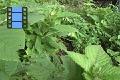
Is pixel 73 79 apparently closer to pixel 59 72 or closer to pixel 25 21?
pixel 59 72

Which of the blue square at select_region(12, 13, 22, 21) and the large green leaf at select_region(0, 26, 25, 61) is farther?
the blue square at select_region(12, 13, 22, 21)

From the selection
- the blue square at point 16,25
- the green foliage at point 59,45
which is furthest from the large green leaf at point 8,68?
the blue square at point 16,25

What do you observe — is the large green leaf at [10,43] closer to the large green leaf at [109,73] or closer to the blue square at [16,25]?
the blue square at [16,25]

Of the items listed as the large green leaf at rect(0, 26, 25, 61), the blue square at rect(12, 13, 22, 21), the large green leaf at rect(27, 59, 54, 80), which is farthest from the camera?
the blue square at rect(12, 13, 22, 21)

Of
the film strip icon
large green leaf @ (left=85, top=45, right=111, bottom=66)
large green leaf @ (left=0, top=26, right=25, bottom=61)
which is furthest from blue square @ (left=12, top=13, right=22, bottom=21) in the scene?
large green leaf @ (left=85, top=45, right=111, bottom=66)

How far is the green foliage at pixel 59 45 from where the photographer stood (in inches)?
38.8

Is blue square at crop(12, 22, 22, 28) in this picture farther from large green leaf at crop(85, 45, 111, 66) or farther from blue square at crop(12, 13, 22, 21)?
large green leaf at crop(85, 45, 111, 66)

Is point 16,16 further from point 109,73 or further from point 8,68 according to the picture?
point 109,73

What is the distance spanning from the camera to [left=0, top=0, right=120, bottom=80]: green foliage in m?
0.98

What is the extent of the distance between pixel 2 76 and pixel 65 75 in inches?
8.8

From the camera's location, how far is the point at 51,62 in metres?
1.05

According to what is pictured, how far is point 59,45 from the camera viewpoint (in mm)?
2584

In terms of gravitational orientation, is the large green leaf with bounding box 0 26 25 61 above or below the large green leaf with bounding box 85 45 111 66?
above

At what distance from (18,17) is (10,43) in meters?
0.23
